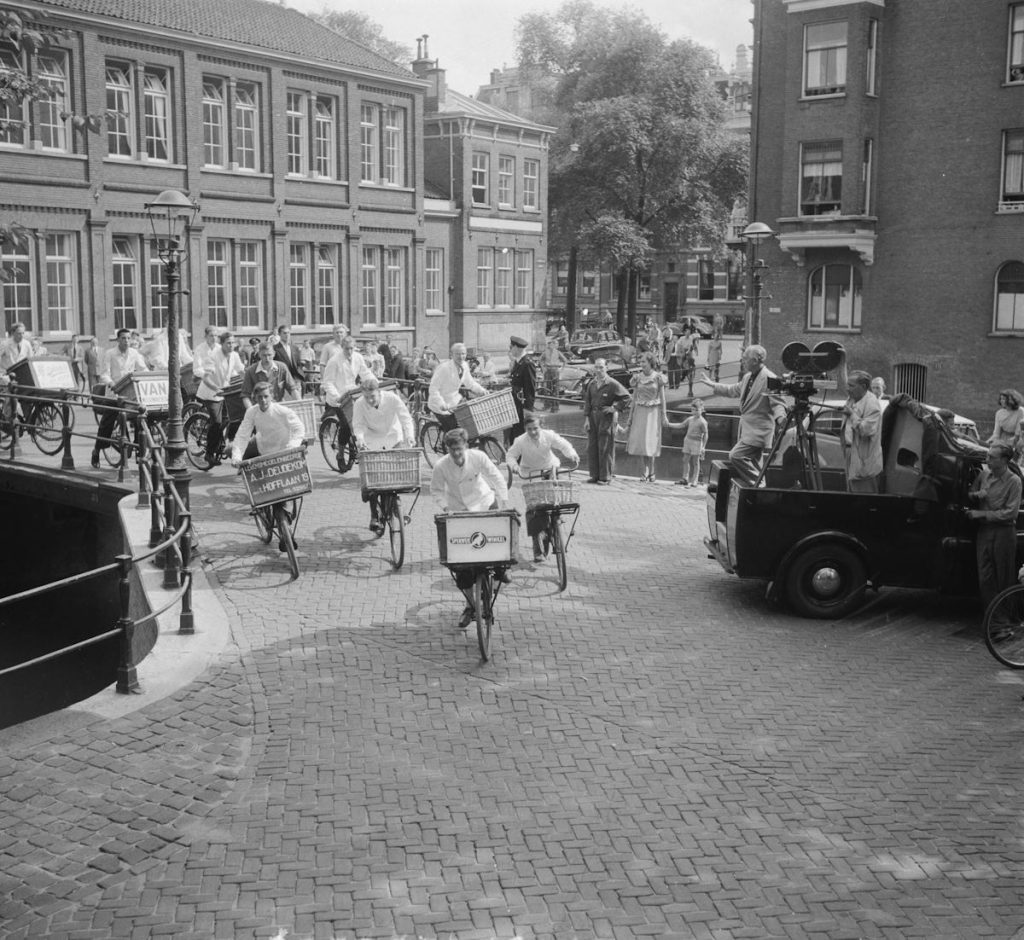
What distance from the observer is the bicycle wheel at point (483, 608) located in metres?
9.77

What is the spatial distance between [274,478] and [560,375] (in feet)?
79.9

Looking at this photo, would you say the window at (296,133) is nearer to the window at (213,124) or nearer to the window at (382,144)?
the window at (382,144)

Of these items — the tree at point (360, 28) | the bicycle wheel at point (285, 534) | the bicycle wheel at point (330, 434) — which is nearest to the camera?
the bicycle wheel at point (285, 534)

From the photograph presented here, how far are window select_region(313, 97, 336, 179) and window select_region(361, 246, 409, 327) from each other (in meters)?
3.32

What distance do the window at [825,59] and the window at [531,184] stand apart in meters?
19.6

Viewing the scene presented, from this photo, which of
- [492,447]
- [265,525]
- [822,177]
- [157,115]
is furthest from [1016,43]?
[265,525]

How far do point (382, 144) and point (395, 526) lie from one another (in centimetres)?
3286

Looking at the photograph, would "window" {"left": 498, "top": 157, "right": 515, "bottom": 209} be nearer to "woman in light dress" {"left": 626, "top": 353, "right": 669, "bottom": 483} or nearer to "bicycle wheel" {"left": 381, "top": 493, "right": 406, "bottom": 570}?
"woman in light dress" {"left": 626, "top": 353, "right": 669, "bottom": 483}

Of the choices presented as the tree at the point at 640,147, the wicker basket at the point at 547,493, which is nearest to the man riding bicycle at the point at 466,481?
the wicker basket at the point at 547,493

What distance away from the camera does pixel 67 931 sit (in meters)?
5.69

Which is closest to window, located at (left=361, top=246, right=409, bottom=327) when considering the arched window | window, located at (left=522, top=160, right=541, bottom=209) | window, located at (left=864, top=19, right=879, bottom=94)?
window, located at (left=522, top=160, right=541, bottom=209)

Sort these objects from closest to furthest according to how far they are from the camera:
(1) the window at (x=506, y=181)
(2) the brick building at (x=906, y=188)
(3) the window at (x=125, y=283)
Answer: (2) the brick building at (x=906, y=188) < (3) the window at (x=125, y=283) < (1) the window at (x=506, y=181)

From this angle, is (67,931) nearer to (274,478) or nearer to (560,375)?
(274,478)

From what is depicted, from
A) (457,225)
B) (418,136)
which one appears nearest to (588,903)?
(418,136)
